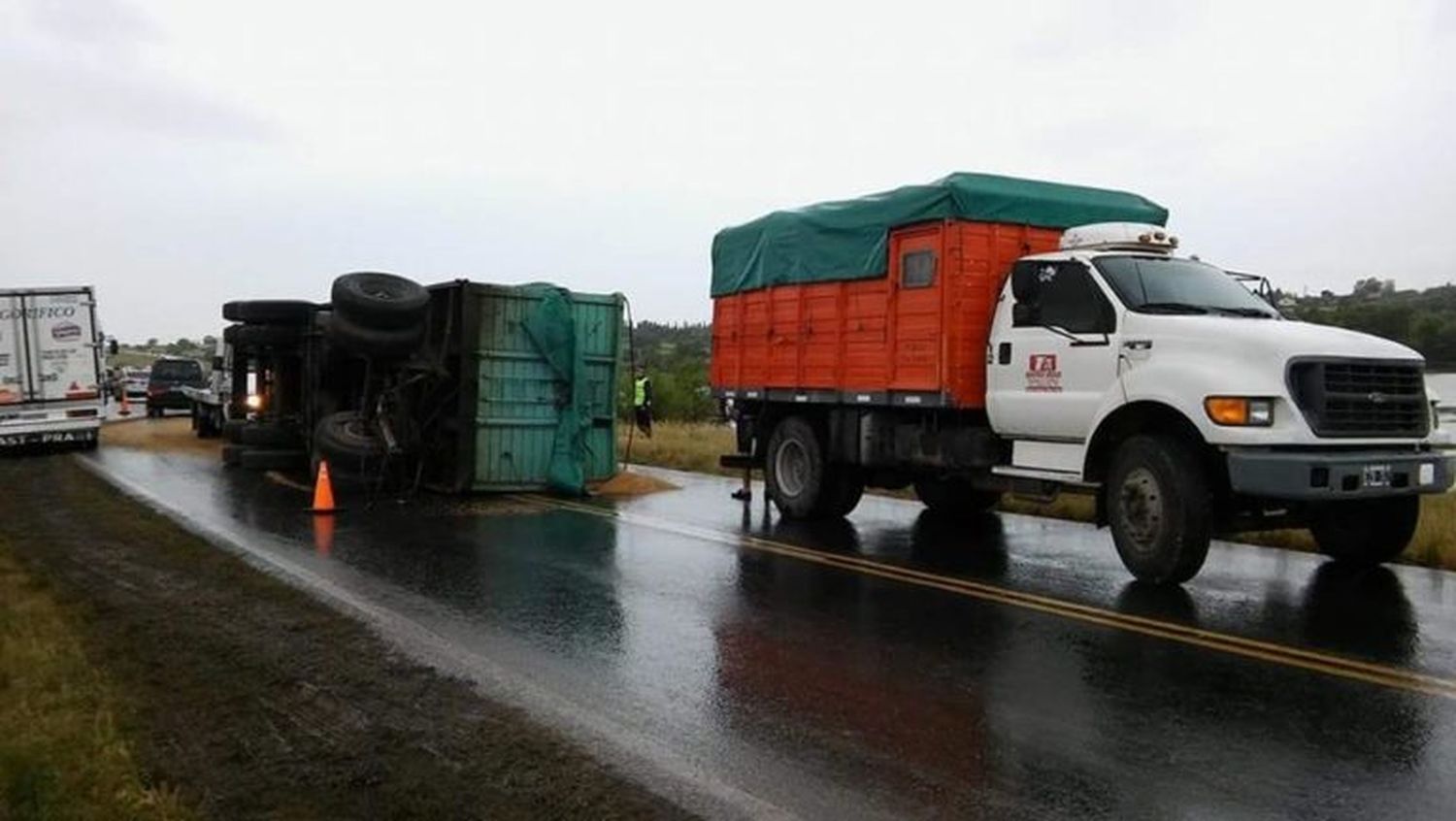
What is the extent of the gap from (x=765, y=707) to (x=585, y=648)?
1501 mm

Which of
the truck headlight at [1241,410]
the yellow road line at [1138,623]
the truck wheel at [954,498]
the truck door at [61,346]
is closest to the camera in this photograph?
the yellow road line at [1138,623]

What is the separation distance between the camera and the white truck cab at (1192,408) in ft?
25.8

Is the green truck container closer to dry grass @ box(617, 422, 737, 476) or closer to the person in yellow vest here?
dry grass @ box(617, 422, 737, 476)

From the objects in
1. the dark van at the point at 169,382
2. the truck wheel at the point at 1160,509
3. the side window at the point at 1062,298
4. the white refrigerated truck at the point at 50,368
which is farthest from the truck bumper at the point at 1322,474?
the dark van at the point at 169,382

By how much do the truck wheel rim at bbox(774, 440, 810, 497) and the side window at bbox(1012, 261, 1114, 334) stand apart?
3444 millimetres

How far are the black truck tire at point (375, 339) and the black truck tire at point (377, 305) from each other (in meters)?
0.05

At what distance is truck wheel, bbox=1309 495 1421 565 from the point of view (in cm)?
895

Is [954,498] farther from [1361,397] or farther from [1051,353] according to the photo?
[1361,397]

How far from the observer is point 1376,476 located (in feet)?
26.0

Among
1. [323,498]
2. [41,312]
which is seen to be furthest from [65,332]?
[323,498]

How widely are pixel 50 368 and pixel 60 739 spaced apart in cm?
1918

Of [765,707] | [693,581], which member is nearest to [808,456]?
[693,581]

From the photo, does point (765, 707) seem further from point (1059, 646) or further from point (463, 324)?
point (463, 324)

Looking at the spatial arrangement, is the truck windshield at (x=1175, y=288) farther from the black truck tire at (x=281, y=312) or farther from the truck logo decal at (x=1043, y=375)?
the black truck tire at (x=281, y=312)
